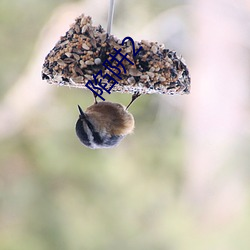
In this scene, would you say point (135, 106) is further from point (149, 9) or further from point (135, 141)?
point (149, 9)

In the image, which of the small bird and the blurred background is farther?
the blurred background

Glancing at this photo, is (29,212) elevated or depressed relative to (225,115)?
depressed

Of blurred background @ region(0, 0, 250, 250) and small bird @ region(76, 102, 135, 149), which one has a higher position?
blurred background @ region(0, 0, 250, 250)

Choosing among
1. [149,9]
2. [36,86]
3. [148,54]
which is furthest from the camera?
[149,9]

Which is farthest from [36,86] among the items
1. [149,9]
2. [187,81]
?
[187,81]

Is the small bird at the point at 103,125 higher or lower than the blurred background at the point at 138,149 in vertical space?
lower

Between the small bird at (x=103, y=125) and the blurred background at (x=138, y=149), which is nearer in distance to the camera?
the small bird at (x=103, y=125)
